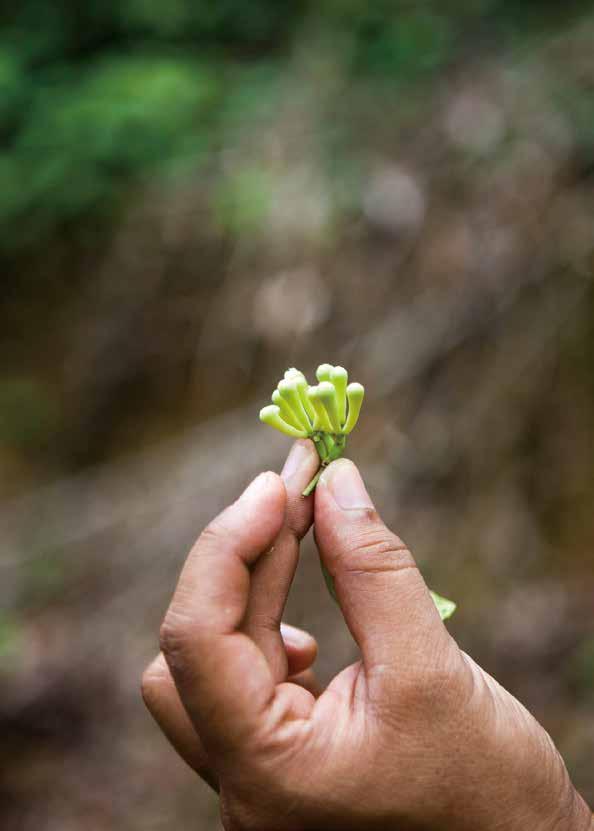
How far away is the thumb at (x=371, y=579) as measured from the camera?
1101 millimetres

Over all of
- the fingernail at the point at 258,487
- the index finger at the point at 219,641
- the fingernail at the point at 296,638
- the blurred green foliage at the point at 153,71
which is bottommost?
the fingernail at the point at 296,638

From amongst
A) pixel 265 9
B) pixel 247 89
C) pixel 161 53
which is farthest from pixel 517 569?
pixel 265 9

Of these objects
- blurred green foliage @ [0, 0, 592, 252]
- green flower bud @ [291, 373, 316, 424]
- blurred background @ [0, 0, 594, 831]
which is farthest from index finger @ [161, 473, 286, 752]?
blurred green foliage @ [0, 0, 592, 252]

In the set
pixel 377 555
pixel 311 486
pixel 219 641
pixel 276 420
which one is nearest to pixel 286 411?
pixel 276 420

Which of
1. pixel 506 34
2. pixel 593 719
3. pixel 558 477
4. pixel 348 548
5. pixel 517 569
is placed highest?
pixel 506 34

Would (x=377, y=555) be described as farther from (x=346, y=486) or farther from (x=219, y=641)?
(x=219, y=641)

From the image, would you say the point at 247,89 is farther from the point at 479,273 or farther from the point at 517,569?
the point at 517,569

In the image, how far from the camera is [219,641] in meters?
1.06

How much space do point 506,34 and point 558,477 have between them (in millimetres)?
2359

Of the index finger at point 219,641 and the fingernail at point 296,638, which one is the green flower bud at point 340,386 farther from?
the fingernail at point 296,638

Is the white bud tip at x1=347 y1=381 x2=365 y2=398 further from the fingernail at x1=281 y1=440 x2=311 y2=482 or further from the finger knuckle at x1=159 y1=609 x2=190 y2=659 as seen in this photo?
the finger knuckle at x1=159 y1=609 x2=190 y2=659

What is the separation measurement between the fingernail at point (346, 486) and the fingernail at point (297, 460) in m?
0.05

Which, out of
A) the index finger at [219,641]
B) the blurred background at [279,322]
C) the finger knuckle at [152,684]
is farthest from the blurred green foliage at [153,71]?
the index finger at [219,641]

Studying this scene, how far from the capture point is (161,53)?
4703 millimetres
